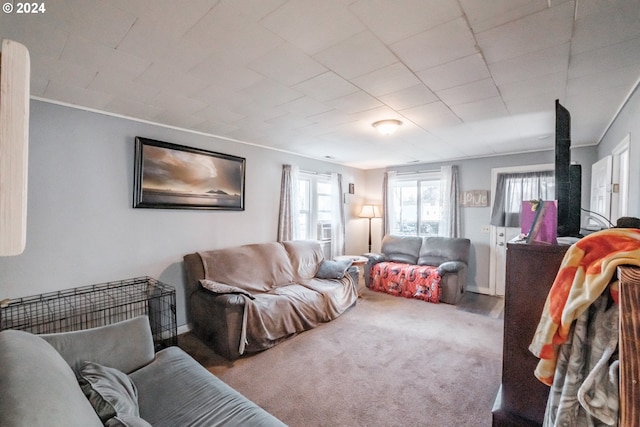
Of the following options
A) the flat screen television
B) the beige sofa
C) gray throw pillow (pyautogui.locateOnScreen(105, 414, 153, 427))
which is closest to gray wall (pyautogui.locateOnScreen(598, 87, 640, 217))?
the flat screen television

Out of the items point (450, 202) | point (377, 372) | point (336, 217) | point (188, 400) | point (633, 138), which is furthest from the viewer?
point (336, 217)

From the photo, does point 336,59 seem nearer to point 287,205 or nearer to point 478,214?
point 287,205

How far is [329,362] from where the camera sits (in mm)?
2572

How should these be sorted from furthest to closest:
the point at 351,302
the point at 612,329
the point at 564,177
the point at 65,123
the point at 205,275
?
the point at 351,302
the point at 205,275
the point at 65,123
the point at 564,177
the point at 612,329

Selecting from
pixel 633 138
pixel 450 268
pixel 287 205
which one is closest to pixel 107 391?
pixel 287 205

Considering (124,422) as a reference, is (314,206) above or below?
above

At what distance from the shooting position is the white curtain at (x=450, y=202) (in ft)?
16.4

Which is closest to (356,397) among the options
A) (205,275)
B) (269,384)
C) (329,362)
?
(329,362)

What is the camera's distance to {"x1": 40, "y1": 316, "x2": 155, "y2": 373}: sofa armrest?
1537mm

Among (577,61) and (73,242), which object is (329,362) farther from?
(577,61)

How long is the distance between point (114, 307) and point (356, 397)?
2.34 m

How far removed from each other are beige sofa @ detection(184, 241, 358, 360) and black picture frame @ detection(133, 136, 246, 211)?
660 mm

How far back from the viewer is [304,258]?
13.7 feet

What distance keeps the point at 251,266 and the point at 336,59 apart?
260cm
